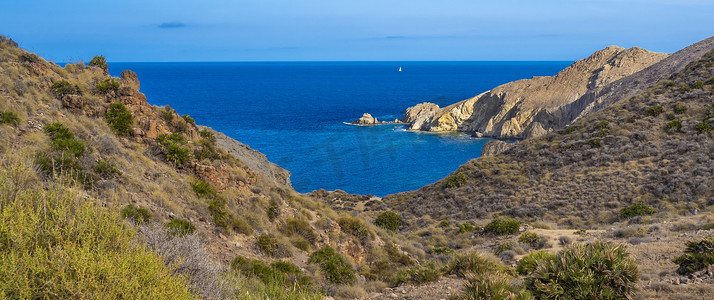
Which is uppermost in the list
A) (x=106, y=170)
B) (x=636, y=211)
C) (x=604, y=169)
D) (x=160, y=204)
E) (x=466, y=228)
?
(x=106, y=170)

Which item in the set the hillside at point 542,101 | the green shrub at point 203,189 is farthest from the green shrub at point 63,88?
the hillside at point 542,101

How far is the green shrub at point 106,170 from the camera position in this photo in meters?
Result: 13.1

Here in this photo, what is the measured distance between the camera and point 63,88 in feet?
58.3

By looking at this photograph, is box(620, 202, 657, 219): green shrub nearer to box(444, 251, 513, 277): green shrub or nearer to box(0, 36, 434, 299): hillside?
box(0, 36, 434, 299): hillside

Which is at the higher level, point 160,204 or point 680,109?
point 680,109

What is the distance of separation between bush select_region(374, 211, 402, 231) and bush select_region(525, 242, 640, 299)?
1798 centimetres

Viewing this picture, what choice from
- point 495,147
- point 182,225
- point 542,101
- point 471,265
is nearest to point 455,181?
point 471,265

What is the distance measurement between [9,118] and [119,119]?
4.72 m

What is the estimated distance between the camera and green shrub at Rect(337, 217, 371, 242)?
1802 centimetres

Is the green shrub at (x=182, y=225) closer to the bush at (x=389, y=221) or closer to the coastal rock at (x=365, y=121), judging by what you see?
the bush at (x=389, y=221)

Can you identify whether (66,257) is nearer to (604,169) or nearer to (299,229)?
(299,229)

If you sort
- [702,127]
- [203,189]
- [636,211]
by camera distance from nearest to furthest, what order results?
[203,189], [636,211], [702,127]

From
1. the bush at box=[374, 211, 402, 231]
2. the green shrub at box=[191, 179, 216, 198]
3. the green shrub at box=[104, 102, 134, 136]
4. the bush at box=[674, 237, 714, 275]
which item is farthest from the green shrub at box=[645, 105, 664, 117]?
the green shrub at box=[104, 102, 134, 136]

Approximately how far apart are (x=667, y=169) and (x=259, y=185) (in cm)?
2378
